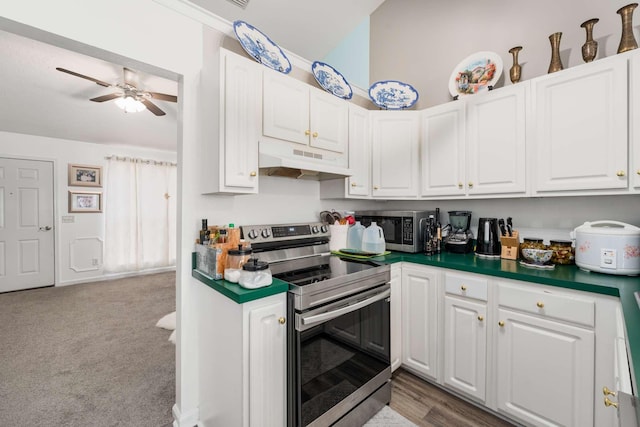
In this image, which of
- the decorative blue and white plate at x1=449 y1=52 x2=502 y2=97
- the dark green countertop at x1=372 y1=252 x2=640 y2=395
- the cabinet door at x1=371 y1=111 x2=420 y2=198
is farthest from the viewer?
the cabinet door at x1=371 y1=111 x2=420 y2=198

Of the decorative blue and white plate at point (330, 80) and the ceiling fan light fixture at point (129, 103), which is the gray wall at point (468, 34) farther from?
the ceiling fan light fixture at point (129, 103)

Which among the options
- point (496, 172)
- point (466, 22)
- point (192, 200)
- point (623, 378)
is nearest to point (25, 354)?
point (192, 200)

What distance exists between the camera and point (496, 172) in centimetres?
189

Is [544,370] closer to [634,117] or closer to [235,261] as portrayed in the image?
[634,117]

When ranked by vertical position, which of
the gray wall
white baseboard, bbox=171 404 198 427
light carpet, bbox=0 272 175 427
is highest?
the gray wall

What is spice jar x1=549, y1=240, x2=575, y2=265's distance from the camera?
1672 mm

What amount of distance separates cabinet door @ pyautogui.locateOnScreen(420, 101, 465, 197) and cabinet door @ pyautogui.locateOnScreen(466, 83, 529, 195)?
0.06 meters

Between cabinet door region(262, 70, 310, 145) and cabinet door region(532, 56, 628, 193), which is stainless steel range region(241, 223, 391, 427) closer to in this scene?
cabinet door region(262, 70, 310, 145)

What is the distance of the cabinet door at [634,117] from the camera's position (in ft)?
4.57

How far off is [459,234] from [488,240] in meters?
0.21

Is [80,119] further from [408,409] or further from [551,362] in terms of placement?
[551,362]

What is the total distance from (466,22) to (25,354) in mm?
4959

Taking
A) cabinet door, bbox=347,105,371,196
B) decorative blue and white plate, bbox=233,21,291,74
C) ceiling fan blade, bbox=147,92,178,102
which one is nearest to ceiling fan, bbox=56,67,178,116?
ceiling fan blade, bbox=147,92,178,102

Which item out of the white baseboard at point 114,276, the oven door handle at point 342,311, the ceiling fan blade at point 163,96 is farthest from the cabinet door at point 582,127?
the white baseboard at point 114,276
